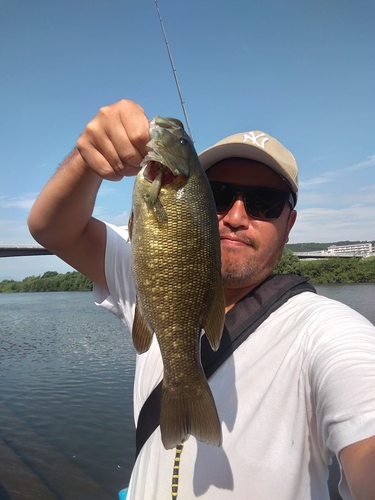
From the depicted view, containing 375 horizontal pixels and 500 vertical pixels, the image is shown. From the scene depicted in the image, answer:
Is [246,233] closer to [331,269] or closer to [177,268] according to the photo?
[177,268]

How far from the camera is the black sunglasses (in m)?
2.49

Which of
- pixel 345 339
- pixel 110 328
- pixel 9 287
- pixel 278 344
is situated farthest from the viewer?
pixel 9 287

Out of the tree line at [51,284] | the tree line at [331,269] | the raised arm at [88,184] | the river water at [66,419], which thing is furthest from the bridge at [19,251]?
the tree line at [51,284]

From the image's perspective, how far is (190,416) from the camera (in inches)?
67.0

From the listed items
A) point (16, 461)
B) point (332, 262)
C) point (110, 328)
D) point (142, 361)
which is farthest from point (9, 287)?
point (142, 361)

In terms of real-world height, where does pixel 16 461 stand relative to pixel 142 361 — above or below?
below

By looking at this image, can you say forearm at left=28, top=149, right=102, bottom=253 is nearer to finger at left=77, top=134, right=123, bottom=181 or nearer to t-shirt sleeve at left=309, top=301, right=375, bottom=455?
finger at left=77, top=134, right=123, bottom=181

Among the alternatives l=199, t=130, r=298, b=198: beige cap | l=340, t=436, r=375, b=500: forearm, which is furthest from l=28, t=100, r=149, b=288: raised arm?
l=340, t=436, r=375, b=500: forearm

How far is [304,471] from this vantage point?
5.76 ft

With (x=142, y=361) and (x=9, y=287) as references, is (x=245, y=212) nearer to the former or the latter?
(x=142, y=361)

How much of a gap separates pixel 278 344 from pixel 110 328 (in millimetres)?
23868

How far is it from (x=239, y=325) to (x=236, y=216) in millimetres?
693

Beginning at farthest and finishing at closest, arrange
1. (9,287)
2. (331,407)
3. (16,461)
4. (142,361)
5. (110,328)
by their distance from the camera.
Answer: (9,287) < (110,328) < (16,461) < (142,361) < (331,407)

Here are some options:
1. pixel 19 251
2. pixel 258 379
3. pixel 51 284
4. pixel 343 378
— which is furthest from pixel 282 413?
pixel 51 284
